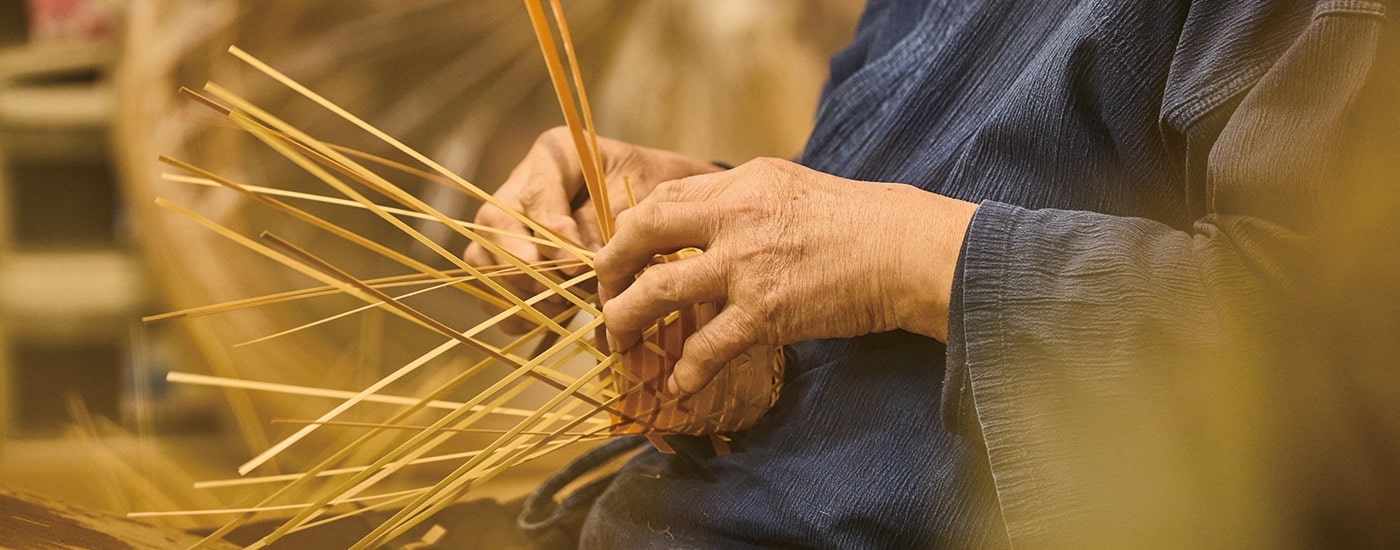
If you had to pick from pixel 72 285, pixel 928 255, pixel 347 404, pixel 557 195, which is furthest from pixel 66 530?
pixel 72 285

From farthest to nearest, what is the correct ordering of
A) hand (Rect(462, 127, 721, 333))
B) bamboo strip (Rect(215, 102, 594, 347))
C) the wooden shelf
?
the wooden shelf, hand (Rect(462, 127, 721, 333)), bamboo strip (Rect(215, 102, 594, 347))

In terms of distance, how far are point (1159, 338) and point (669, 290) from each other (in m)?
0.21

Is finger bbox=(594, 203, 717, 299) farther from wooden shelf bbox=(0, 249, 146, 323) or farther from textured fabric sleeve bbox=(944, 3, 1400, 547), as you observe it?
wooden shelf bbox=(0, 249, 146, 323)

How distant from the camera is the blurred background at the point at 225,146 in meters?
1.29

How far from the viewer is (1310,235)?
392 millimetres

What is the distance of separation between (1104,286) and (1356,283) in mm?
95

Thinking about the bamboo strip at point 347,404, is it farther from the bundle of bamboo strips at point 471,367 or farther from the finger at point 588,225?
the finger at point 588,225

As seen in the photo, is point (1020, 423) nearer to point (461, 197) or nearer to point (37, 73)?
point (461, 197)

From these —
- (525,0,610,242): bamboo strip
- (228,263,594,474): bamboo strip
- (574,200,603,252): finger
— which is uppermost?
(525,0,610,242): bamboo strip

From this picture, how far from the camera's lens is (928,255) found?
1.45 ft

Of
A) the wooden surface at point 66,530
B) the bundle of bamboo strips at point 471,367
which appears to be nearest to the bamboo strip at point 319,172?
the bundle of bamboo strips at point 471,367

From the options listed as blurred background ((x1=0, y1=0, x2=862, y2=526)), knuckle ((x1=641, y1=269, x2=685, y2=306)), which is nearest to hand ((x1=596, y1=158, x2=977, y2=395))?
knuckle ((x1=641, y1=269, x2=685, y2=306))

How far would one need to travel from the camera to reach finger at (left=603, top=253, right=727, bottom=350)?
0.45 m

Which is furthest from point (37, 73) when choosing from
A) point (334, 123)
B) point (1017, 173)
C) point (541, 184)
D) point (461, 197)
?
point (1017, 173)
